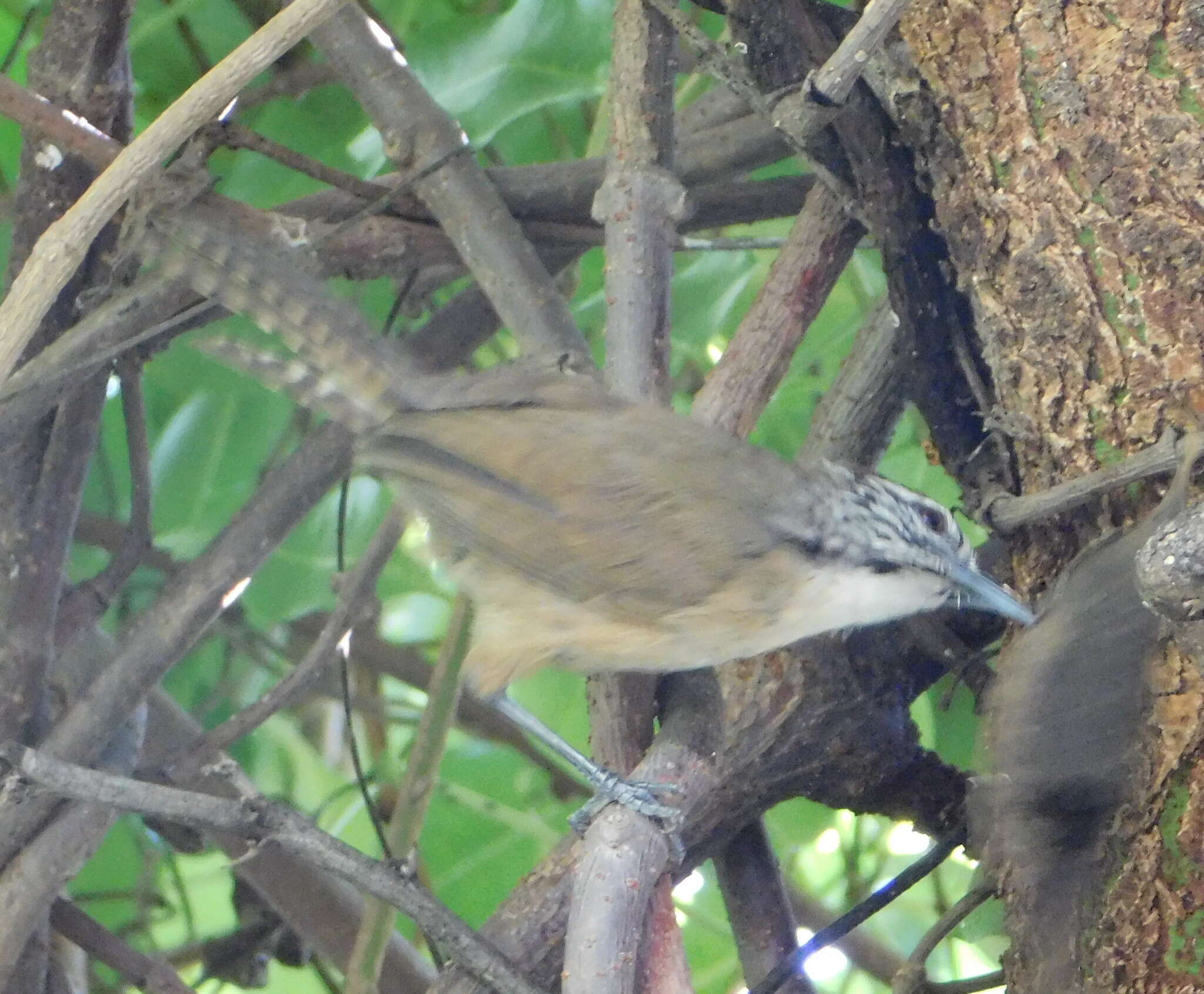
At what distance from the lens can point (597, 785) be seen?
1563 mm

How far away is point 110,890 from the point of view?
2.37 m

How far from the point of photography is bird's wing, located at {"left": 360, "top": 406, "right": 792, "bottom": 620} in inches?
68.8

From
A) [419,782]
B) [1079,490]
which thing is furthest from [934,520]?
[419,782]

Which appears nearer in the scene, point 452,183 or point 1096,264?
point 1096,264

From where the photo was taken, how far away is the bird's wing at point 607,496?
175 centimetres

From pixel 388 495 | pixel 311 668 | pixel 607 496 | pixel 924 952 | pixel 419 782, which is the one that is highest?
pixel 388 495

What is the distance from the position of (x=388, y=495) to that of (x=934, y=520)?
1021mm

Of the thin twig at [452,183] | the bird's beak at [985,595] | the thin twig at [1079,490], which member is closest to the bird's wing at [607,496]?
the thin twig at [452,183]

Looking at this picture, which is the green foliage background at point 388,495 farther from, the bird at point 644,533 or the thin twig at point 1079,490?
the thin twig at point 1079,490

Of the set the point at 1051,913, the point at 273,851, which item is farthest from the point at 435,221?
the point at 1051,913

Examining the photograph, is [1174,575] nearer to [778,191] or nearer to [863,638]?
[863,638]

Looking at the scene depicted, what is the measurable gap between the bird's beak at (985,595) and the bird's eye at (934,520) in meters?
0.11

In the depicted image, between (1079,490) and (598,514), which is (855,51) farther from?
(598,514)

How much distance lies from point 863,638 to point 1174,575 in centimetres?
75
